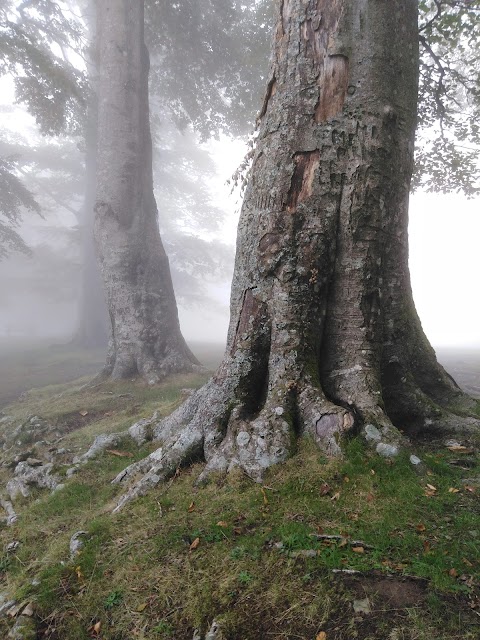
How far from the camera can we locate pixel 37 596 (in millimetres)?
2186

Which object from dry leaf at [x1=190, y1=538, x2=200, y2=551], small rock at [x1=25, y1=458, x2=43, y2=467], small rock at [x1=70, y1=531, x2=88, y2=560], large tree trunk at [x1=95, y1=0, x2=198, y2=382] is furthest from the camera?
large tree trunk at [x1=95, y1=0, x2=198, y2=382]

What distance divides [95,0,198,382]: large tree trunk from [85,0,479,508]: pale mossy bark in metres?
6.12

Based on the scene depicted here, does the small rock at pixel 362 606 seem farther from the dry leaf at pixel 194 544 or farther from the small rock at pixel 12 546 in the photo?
the small rock at pixel 12 546

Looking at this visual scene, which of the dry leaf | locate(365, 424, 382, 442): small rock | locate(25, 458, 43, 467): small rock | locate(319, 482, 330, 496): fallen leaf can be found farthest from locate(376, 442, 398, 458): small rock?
locate(25, 458, 43, 467): small rock

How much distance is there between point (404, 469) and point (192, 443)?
1.78 meters

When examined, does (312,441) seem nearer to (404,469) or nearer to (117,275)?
(404,469)

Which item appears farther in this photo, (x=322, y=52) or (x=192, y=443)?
(x=322, y=52)

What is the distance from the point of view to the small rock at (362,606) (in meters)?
1.77

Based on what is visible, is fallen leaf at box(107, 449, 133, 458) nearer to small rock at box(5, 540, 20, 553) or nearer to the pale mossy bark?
the pale mossy bark

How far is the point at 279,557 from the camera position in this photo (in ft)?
6.95

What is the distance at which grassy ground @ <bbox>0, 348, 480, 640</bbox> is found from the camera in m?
1.78

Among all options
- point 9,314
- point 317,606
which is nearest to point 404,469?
point 317,606

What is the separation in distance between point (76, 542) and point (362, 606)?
1.89m

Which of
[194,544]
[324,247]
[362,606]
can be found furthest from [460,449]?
[194,544]
